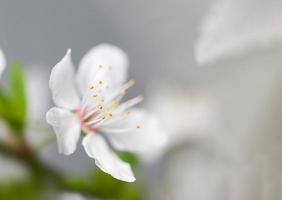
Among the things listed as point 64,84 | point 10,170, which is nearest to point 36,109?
point 10,170

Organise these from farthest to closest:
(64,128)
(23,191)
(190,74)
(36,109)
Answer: (190,74), (36,109), (23,191), (64,128)

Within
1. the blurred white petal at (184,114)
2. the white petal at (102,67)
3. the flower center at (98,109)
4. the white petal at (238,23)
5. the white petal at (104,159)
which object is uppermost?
the blurred white petal at (184,114)

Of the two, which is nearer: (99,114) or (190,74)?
(99,114)

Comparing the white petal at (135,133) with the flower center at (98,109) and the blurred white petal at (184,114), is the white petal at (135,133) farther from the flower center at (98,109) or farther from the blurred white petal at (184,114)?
the blurred white petal at (184,114)

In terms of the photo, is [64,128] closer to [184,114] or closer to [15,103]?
[15,103]

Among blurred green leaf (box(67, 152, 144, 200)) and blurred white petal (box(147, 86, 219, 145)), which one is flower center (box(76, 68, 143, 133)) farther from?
blurred white petal (box(147, 86, 219, 145))

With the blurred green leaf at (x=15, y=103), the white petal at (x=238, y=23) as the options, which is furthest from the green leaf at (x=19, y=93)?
the white petal at (x=238, y=23)

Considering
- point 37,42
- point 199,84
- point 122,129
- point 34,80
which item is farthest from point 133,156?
point 37,42

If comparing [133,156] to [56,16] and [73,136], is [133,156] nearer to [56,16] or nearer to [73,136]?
[73,136]
